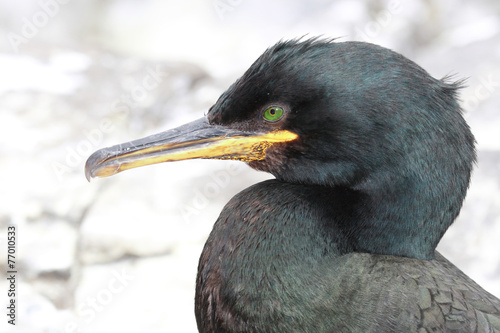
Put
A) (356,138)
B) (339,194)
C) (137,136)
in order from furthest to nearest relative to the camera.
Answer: (137,136), (339,194), (356,138)

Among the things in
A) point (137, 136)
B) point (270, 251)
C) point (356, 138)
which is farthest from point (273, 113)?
point (137, 136)

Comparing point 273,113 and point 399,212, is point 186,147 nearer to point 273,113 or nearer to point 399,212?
point 273,113

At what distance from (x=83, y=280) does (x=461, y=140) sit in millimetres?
2919

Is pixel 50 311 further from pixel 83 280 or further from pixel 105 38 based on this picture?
pixel 105 38

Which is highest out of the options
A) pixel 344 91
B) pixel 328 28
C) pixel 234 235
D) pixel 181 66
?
pixel 328 28

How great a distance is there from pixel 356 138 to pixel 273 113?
298 mm

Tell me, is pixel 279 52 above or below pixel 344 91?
above

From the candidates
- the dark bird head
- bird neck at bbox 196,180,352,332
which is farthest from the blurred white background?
the dark bird head

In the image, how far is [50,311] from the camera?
4.15m

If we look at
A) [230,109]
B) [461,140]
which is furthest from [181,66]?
[461,140]

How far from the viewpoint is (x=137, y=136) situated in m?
5.23

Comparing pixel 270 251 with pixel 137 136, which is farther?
pixel 137 136

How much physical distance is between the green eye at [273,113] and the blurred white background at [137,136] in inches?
88.6

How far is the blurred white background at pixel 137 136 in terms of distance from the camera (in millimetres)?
4277
